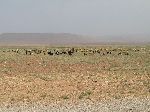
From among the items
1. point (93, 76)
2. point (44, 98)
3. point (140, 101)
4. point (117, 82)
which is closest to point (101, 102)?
point (140, 101)

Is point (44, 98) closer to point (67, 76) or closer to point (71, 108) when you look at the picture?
point (71, 108)

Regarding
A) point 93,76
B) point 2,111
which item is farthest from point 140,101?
point 93,76

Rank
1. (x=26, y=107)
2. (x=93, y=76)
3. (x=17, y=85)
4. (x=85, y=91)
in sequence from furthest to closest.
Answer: (x=93, y=76) < (x=17, y=85) < (x=85, y=91) < (x=26, y=107)

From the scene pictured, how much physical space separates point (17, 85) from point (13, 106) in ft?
25.5

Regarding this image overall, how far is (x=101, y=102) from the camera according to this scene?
23.2 meters

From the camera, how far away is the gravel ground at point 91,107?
2041 centimetres

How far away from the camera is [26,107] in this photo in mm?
21953

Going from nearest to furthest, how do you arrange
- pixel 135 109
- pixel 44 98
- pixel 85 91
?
pixel 135 109 < pixel 44 98 < pixel 85 91

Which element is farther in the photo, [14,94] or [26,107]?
[14,94]

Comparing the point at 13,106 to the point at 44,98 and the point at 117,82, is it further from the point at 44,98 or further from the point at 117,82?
the point at 117,82

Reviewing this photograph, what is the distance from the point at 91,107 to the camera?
70.0ft

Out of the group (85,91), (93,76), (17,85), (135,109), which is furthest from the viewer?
(93,76)

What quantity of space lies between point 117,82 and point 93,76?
14.7 ft

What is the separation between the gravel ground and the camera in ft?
66.9
